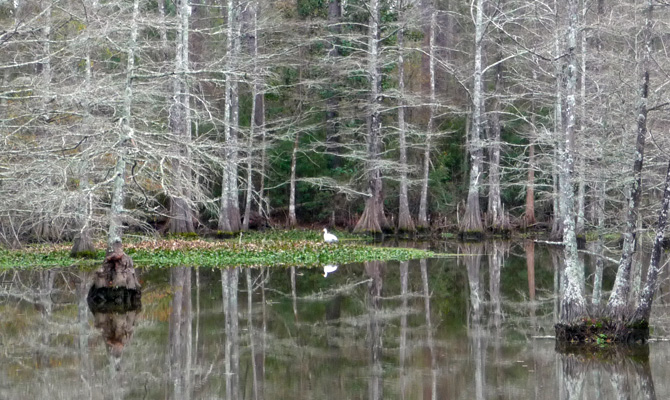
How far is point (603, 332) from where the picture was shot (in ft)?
34.9

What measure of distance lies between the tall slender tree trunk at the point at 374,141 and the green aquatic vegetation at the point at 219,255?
22.6 ft

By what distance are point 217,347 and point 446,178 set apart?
2560 cm

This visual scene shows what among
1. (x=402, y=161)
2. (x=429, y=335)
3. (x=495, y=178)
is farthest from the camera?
(x=495, y=178)

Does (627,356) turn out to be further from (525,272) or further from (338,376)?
(525,272)

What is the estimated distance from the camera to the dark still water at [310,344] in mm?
8648

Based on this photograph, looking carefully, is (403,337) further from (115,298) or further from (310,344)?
(115,298)

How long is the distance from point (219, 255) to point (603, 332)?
12.3 meters

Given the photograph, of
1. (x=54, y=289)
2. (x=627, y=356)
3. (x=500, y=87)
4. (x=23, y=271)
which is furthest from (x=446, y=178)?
(x=627, y=356)

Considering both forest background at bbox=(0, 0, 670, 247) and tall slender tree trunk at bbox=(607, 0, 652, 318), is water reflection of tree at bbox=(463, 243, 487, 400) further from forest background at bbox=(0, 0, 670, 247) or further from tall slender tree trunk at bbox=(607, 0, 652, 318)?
forest background at bbox=(0, 0, 670, 247)

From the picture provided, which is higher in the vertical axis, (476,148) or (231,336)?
(476,148)

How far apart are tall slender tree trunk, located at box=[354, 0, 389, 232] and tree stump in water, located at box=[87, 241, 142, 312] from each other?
16.4 m

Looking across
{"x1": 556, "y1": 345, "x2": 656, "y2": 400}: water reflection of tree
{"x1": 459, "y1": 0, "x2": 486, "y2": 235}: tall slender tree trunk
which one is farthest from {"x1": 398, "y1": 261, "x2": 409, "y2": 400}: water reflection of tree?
{"x1": 459, "y1": 0, "x2": 486, "y2": 235}: tall slender tree trunk

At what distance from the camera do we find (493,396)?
27.1 feet

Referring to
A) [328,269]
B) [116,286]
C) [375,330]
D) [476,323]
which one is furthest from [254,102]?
[375,330]
